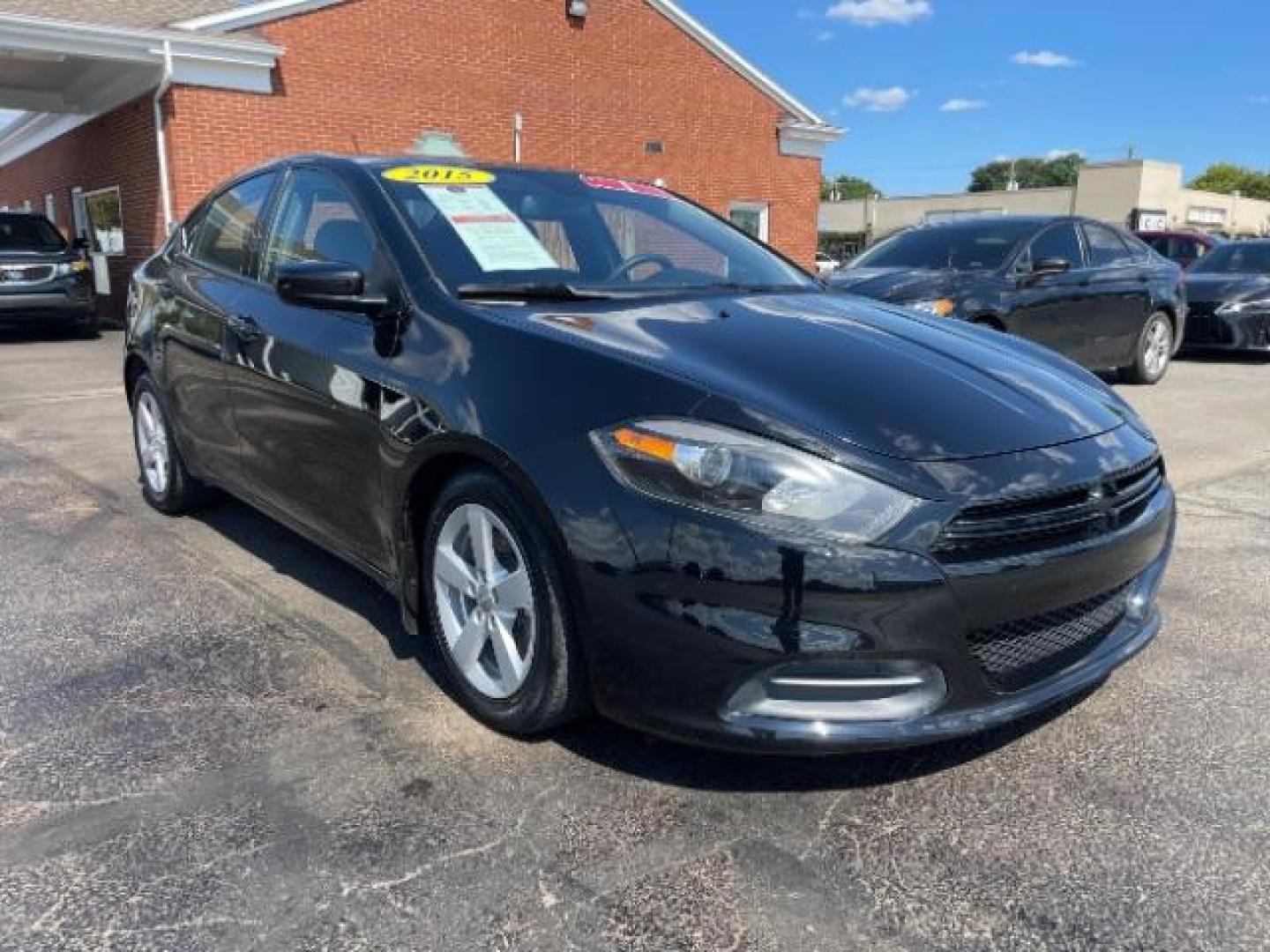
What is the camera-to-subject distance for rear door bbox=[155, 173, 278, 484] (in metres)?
3.97

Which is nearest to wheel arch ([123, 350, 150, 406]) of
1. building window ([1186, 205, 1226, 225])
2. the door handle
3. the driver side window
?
the door handle

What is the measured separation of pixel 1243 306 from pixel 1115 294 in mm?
3852

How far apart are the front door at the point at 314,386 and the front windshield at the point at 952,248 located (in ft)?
18.2

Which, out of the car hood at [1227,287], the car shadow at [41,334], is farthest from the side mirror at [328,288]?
the car shadow at [41,334]

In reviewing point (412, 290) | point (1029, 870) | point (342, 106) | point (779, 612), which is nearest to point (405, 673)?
point (412, 290)

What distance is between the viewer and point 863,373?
2635mm

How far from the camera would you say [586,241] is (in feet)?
11.5

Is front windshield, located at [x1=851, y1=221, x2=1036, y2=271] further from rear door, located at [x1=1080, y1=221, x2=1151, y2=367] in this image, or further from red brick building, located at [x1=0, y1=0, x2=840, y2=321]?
red brick building, located at [x1=0, y1=0, x2=840, y2=321]

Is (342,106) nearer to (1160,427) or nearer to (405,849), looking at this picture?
(1160,427)

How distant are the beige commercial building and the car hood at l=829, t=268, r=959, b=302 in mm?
49656

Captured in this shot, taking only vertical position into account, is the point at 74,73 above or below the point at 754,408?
above

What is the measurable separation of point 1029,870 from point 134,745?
90.7 inches

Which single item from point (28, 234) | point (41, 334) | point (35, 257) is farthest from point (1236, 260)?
point (41, 334)

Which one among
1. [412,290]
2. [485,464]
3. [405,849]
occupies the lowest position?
[405,849]
